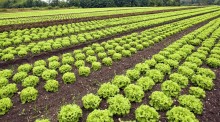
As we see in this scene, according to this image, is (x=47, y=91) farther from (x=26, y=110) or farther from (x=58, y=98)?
(x=26, y=110)

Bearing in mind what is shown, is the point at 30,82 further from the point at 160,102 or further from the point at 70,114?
the point at 160,102

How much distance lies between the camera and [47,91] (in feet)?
29.5

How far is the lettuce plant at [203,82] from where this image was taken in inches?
342

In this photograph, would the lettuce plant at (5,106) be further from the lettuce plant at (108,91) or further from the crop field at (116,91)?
the lettuce plant at (108,91)

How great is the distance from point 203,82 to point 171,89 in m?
1.95

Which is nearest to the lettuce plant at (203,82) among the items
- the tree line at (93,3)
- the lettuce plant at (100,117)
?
the lettuce plant at (100,117)

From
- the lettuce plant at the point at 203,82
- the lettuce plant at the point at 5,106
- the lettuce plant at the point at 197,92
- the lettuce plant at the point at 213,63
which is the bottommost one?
the lettuce plant at the point at 5,106

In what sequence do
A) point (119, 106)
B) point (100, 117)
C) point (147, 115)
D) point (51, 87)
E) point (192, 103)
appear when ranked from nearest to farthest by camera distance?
point (100, 117) < point (147, 115) < point (119, 106) < point (192, 103) < point (51, 87)

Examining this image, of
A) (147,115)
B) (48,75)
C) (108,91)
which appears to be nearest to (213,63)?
(147,115)

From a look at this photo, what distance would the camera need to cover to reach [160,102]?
728 centimetres

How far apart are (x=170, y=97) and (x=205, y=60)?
6.10 meters

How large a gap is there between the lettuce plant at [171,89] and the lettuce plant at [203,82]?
141 centimetres

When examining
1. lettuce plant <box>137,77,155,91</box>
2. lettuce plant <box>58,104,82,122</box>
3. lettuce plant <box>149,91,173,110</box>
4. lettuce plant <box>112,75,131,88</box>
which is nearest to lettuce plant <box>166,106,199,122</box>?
lettuce plant <box>149,91,173,110</box>

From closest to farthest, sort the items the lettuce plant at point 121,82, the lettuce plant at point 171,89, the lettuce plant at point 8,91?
the lettuce plant at point 171,89
the lettuce plant at point 8,91
the lettuce plant at point 121,82
